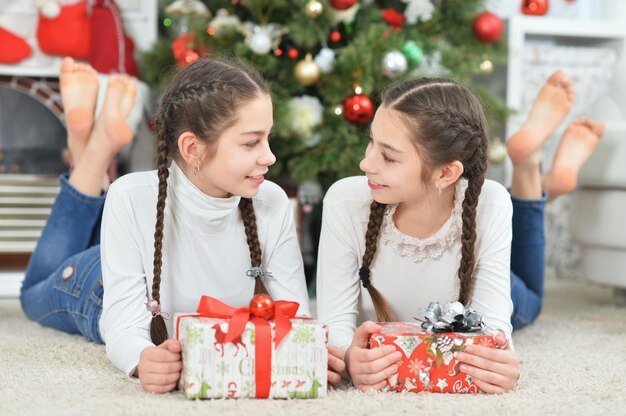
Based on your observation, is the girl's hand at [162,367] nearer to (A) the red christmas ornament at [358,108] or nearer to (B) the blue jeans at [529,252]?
(B) the blue jeans at [529,252]

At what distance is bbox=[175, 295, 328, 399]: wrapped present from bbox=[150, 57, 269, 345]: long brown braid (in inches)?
8.5

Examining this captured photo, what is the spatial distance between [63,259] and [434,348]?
3.27 ft

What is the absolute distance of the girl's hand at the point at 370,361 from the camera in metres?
1.24

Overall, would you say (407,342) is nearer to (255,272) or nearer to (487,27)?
(255,272)

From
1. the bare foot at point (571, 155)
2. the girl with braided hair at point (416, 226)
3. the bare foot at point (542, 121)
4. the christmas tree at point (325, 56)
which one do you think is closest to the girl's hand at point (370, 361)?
the girl with braided hair at point (416, 226)

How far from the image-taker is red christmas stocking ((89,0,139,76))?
262 centimetres

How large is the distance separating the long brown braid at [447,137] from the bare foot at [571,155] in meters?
0.69

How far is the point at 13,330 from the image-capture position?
186 centimetres

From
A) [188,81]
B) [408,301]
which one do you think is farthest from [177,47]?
[408,301]

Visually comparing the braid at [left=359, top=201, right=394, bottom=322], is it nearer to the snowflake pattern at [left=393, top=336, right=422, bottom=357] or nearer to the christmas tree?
the snowflake pattern at [left=393, top=336, right=422, bottom=357]

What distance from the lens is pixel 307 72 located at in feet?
7.79

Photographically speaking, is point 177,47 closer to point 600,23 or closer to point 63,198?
point 63,198

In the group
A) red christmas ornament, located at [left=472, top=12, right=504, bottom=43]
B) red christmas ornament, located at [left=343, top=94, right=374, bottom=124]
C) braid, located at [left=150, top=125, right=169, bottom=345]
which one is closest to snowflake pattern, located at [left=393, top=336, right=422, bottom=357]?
braid, located at [left=150, top=125, right=169, bottom=345]

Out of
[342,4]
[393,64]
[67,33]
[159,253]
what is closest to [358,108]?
[393,64]
